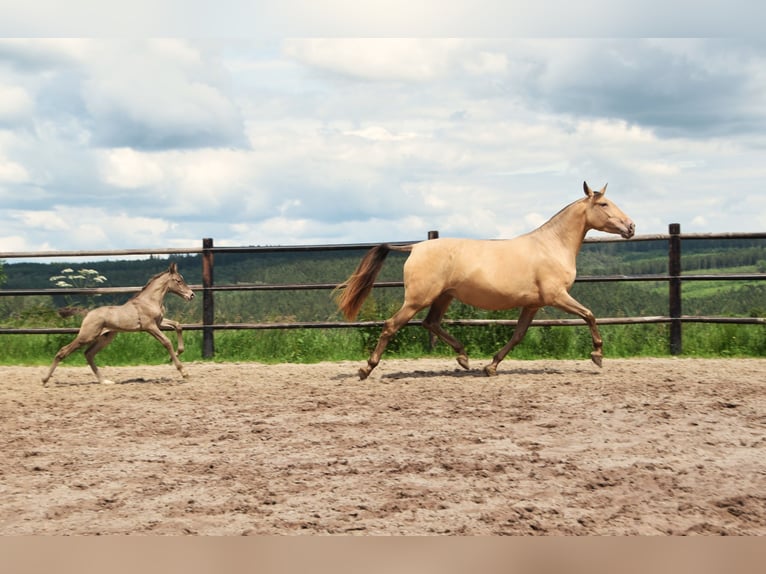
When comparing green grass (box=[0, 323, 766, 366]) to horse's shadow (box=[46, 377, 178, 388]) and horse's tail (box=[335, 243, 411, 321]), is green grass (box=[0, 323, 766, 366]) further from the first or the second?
horse's tail (box=[335, 243, 411, 321])

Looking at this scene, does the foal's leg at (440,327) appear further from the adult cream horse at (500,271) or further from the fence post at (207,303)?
the fence post at (207,303)

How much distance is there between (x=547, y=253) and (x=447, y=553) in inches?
273

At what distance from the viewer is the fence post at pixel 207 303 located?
1095cm

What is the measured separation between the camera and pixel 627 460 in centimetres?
474

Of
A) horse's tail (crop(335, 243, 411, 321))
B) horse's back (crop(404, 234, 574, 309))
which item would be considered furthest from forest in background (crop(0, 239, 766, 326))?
horse's back (crop(404, 234, 574, 309))

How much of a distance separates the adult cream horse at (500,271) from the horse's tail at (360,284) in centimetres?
1

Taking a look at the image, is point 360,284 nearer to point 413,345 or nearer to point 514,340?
point 514,340

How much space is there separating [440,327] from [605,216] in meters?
2.21

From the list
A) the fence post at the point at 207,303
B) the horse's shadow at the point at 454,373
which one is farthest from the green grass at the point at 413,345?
the horse's shadow at the point at 454,373

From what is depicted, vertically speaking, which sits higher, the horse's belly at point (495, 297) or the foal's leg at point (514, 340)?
the horse's belly at point (495, 297)

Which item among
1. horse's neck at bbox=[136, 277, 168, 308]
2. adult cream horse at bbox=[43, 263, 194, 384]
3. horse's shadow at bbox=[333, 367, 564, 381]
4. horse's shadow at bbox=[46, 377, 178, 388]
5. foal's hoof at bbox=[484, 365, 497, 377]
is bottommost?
horse's shadow at bbox=[46, 377, 178, 388]

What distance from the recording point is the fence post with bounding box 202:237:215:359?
1095 cm

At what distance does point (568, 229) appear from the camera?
876cm

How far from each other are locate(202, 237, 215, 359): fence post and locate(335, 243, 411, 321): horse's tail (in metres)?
2.94
